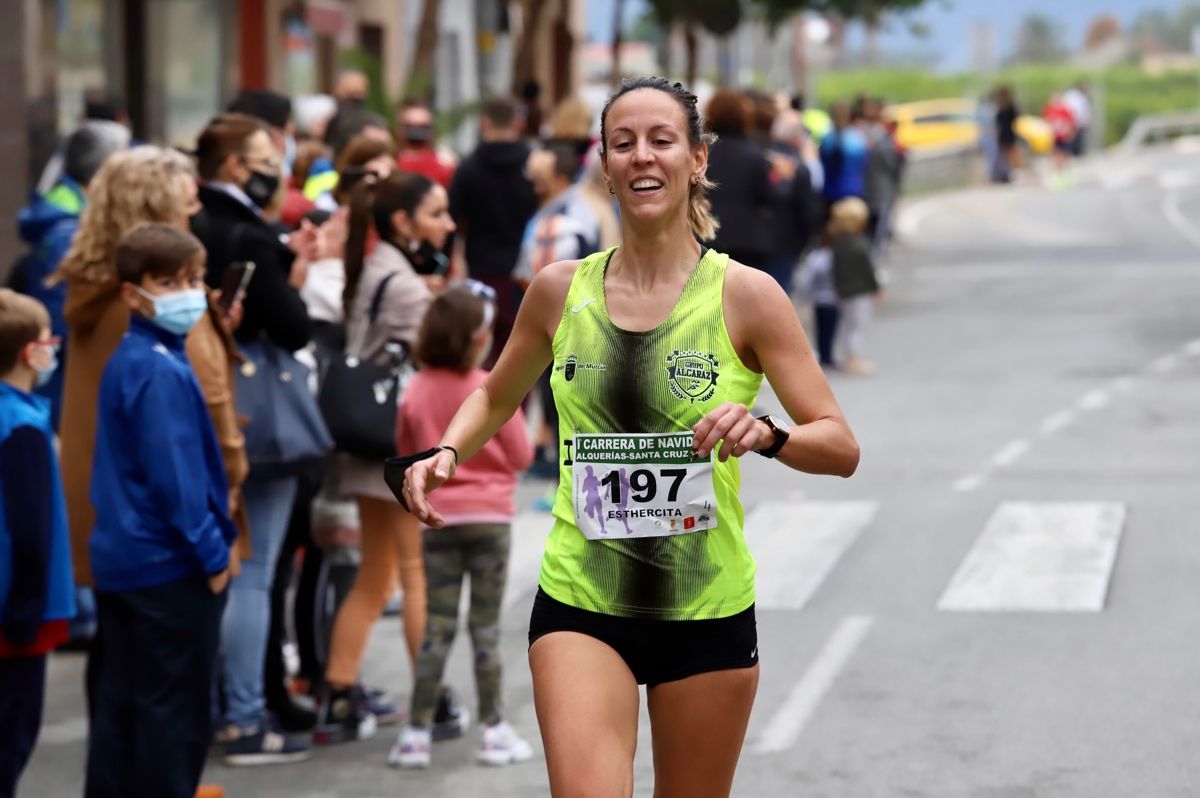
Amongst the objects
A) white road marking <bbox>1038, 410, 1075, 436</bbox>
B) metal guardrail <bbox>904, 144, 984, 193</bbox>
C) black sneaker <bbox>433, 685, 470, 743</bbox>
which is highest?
black sneaker <bbox>433, 685, 470, 743</bbox>

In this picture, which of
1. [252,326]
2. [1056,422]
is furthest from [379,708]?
[1056,422]

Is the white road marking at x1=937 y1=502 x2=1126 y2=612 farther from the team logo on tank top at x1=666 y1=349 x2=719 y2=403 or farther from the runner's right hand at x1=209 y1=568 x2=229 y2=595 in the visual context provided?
the team logo on tank top at x1=666 y1=349 x2=719 y2=403

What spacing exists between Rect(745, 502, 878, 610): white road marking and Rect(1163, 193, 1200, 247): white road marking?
68.5ft

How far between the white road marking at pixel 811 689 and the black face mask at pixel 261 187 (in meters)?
2.54

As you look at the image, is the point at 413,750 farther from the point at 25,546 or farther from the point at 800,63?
the point at 800,63

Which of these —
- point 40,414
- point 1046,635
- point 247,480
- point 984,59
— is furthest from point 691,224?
point 984,59

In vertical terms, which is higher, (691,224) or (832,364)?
(691,224)

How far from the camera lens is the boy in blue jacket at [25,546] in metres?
6.31

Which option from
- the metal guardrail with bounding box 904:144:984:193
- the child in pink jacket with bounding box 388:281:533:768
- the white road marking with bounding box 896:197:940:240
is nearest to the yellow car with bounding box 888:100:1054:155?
the metal guardrail with bounding box 904:144:984:193

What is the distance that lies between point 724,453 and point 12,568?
288cm

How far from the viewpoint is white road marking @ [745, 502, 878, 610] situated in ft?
32.7

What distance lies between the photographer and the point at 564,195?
11.9 meters

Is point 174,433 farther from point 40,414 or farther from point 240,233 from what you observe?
point 240,233

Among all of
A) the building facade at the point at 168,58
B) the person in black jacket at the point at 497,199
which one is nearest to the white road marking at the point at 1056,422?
the person in black jacket at the point at 497,199
